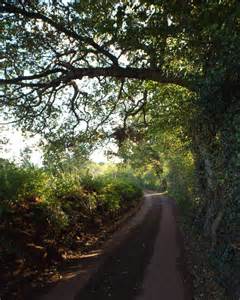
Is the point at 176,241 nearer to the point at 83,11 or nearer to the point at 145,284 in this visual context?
the point at 145,284

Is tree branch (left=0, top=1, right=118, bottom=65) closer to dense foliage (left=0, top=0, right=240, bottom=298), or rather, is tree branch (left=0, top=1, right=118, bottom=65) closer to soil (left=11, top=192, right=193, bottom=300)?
dense foliage (left=0, top=0, right=240, bottom=298)

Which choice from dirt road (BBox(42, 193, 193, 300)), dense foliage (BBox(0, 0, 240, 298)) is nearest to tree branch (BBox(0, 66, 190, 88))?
dense foliage (BBox(0, 0, 240, 298))

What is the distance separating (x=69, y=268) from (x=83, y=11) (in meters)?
7.71

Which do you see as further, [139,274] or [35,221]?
[139,274]

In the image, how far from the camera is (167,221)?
22.2 m

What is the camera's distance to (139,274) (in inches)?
372

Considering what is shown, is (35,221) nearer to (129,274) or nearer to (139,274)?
(129,274)

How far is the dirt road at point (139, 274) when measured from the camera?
7.85m

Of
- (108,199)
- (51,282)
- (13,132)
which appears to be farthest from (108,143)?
(51,282)

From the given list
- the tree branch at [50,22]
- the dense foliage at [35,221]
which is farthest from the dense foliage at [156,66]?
the dense foliage at [35,221]

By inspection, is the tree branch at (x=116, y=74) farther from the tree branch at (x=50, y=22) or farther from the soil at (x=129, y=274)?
the soil at (x=129, y=274)

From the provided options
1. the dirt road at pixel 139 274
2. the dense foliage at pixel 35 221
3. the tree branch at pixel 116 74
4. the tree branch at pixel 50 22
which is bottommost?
the dirt road at pixel 139 274

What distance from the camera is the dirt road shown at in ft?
25.7

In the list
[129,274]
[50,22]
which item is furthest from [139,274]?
[50,22]
